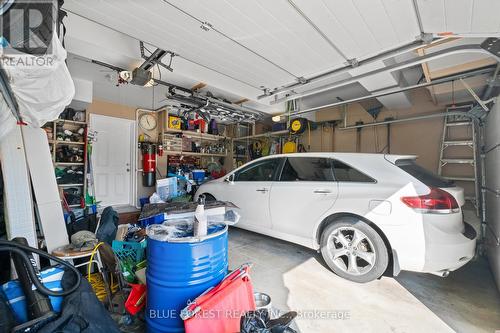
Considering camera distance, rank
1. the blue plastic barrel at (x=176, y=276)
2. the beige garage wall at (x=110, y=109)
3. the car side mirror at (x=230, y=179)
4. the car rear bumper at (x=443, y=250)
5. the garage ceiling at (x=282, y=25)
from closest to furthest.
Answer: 1. the blue plastic barrel at (x=176, y=276)
2. the garage ceiling at (x=282, y=25)
3. the car rear bumper at (x=443, y=250)
4. the car side mirror at (x=230, y=179)
5. the beige garage wall at (x=110, y=109)

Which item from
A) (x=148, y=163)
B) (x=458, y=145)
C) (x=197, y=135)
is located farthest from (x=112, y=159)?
(x=458, y=145)

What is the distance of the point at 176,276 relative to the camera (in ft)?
4.71

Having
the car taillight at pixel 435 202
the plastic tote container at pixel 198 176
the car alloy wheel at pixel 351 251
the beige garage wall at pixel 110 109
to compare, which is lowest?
the car alloy wheel at pixel 351 251

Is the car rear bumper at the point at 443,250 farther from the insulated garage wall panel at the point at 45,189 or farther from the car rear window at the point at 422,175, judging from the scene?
the insulated garage wall panel at the point at 45,189

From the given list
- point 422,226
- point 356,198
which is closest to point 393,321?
point 422,226

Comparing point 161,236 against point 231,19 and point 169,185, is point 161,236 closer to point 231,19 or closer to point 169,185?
point 231,19

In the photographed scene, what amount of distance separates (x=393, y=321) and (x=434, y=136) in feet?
12.3

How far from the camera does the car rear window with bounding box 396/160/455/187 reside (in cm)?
210

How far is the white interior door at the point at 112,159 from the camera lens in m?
4.75

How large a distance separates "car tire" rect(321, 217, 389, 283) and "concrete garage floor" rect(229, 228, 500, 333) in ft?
0.37

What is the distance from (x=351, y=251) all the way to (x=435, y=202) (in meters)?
0.91

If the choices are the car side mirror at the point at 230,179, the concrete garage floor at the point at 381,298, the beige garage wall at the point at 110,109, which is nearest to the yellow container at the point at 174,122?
the beige garage wall at the point at 110,109

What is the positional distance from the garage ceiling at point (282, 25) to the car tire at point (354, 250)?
5.96 ft

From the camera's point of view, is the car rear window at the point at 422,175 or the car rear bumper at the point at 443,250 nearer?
the car rear bumper at the point at 443,250
